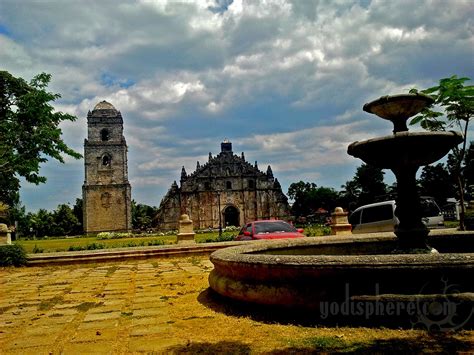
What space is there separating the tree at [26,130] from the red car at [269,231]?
29.6ft

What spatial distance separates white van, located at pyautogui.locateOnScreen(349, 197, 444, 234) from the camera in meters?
12.9

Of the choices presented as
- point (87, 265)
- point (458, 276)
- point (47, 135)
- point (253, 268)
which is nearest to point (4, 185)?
point (47, 135)

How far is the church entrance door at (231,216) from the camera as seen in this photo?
58.8 meters

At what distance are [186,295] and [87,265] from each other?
6.32 m

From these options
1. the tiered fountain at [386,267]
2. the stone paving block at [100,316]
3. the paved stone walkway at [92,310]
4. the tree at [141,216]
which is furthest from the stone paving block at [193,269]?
the tree at [141,216]

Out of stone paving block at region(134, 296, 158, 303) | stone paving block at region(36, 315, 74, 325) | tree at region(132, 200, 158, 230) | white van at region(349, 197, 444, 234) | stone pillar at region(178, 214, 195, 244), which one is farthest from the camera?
tree at region(132, 200, 158, 230)

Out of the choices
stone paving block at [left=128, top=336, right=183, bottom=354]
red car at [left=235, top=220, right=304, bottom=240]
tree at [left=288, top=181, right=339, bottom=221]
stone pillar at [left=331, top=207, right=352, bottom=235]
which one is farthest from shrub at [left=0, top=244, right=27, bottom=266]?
tree at [left=288, top=181, right=339, bottom=221]

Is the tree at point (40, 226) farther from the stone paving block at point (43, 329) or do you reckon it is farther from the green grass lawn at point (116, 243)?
the stone paving block at point (43, 329)

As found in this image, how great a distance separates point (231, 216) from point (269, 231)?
48370mm

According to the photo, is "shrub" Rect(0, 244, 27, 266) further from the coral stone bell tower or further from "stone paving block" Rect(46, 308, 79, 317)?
the coral stone bell tower

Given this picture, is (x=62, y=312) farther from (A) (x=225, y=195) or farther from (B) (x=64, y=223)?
(B) (x=64, y=223)

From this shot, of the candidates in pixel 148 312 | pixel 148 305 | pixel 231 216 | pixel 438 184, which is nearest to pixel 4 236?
pixel 148 305

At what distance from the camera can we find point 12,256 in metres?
11.4

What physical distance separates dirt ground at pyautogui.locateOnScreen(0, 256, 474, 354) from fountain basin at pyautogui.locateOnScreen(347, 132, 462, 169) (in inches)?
93.5
